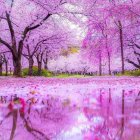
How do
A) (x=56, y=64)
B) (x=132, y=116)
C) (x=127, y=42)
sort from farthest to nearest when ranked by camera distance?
(x=56, y=64) → (x=127, y=42) → (x=132, y=116)

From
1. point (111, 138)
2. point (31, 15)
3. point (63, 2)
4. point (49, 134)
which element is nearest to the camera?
point (111, 138)

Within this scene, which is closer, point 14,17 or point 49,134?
point 49,134

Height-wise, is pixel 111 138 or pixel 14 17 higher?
pixel 14 17

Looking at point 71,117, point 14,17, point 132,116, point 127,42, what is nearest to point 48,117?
point 71,117

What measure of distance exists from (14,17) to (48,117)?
25.0 meters

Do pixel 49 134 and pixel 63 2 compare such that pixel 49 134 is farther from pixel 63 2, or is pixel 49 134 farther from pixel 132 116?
pixel 63 2

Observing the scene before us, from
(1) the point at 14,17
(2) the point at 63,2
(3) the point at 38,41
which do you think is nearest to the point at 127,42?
(3) the point at 38,41

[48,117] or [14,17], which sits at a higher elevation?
[14,17]

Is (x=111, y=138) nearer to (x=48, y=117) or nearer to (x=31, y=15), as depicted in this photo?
(x=48, y=117)

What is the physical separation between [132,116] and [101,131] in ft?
3.72

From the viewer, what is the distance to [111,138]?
3105 millimetres

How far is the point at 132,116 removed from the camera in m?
4.53

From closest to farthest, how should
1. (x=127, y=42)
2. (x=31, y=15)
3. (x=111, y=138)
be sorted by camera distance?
1. (x=111, y=138)
2. (x=31, y=15)
3. (x=127, y=42)

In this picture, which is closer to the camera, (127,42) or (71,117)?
(71,117)
